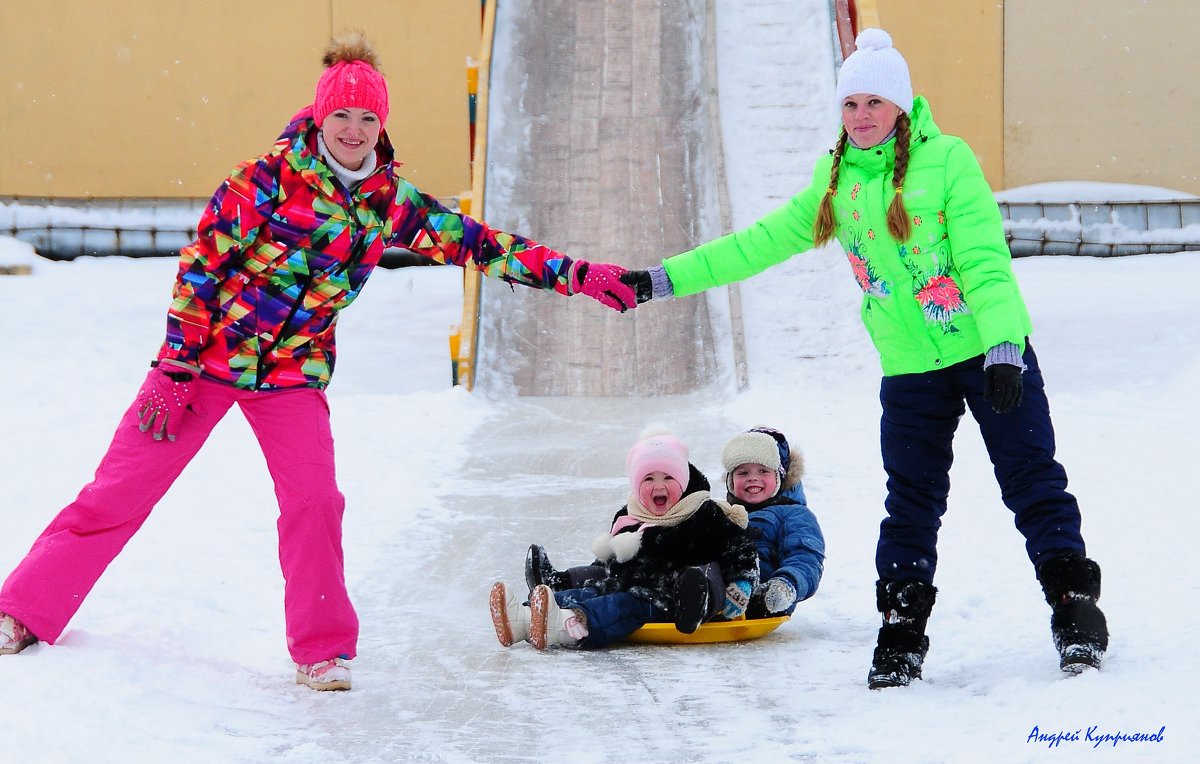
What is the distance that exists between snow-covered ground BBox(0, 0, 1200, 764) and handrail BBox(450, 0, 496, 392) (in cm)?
38

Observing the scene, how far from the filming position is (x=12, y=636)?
3258mm

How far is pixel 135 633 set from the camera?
3635 millimetres

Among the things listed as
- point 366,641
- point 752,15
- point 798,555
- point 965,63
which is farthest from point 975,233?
point 965,63

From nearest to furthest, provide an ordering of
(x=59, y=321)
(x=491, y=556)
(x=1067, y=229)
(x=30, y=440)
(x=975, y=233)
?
(x=975, y=233)
(x=491, y=556)
(x=30, y=440)
(x=59, y=321)
(x=1067, y=229)

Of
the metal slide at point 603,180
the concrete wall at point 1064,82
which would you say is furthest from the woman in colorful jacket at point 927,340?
the concrete wall at point 1064,82

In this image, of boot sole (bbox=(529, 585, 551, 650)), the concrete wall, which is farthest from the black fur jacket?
the concrete wall

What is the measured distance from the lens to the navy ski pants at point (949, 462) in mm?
3176

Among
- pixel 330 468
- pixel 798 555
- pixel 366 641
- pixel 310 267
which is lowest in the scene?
pixel 366 641

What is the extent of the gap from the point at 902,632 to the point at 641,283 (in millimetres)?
1227

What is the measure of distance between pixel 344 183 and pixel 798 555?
5.71 ft

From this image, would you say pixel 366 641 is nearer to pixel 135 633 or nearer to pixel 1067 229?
pixel 135 633

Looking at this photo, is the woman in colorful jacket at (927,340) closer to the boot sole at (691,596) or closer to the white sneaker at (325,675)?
the boot sole at (691,596)

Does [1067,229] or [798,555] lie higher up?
[1067,229]

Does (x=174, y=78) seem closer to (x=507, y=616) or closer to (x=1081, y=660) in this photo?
(x=507, y=616)
